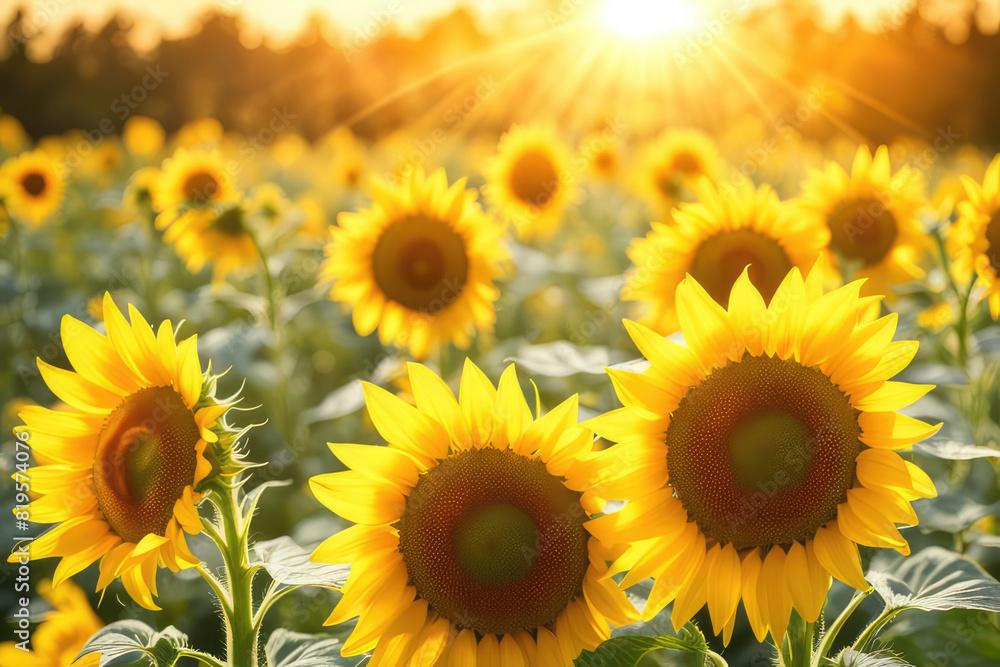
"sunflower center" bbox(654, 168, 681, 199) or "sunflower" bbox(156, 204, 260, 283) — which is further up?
"sunflower" bbox(156, 204, 260, 283)

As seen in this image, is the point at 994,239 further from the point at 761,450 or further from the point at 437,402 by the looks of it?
the point at 437,402

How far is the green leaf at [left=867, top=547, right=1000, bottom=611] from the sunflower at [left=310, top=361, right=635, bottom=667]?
0.62 metres

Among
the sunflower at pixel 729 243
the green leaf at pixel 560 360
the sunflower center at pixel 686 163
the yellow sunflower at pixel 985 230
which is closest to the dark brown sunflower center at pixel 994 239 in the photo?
the yellow sunflower at pixel 985 230

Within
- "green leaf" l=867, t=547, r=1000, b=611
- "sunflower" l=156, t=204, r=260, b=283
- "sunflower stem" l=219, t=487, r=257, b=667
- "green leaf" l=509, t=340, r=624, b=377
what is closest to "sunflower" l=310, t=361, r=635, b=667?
"sunflower stem" l=219, t=487, r=257, b=667

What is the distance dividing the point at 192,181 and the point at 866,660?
14.2 feet

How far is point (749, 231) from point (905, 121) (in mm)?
16989

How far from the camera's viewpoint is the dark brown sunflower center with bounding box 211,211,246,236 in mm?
3724

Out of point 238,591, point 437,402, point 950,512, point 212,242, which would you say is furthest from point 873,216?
point 212,242

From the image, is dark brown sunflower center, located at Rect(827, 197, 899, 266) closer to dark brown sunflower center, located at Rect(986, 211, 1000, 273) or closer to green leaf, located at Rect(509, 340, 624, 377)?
dark brown sunflower center, located at Rect(986, 211, 1000, 273)

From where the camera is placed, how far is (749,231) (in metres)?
2.66

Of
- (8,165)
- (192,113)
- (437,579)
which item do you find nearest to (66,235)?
(8,165)

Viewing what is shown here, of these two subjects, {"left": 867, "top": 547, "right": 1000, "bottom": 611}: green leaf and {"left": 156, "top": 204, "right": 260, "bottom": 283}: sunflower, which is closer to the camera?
{"left": 867, "top": 547, "right": 1000, "bottom": 611}: green leaf

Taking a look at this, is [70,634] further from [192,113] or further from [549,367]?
[192,113]

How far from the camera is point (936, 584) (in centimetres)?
158
